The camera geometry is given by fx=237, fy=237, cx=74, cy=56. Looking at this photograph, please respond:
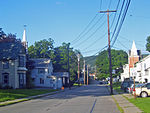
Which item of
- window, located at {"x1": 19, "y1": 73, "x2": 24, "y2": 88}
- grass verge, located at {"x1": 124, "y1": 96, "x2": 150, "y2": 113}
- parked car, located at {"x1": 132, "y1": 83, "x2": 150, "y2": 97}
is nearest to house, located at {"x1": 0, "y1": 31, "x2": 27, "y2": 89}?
window, located at {"x1": 19, "y1": 73, "x2": 24, "y2": 88}

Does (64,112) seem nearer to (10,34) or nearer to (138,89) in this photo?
(138,89)

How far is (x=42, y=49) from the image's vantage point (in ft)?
284

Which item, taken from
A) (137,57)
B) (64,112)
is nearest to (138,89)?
(64,112)

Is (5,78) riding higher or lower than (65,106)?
higher

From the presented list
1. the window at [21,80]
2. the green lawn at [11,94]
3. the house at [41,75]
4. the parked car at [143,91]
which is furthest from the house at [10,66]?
the parked car at [143,91]

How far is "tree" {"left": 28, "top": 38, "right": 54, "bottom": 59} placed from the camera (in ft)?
275

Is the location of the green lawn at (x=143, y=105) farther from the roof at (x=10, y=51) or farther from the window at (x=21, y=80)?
the window at (x=21, y=80)

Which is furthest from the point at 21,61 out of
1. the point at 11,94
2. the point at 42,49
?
the point at 42,49

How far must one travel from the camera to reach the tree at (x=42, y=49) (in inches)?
3295

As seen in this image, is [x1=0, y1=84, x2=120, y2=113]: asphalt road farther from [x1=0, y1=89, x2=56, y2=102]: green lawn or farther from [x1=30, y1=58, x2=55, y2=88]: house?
[x1=30, y1=58, x2=55, y2=88]: house

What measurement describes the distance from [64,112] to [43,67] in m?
47.2

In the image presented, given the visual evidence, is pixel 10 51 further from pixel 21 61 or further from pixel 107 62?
pixel 107 62

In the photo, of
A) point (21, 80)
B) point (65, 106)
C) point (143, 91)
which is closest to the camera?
point (65, 106)

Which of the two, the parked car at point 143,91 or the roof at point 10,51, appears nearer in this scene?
the parked car at point 143,91
